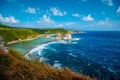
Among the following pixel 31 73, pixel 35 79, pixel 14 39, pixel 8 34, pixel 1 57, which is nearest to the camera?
pixel 35 79

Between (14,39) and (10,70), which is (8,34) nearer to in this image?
(14,39)

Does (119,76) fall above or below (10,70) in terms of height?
below

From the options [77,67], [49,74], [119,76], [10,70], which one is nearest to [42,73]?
[49,74]

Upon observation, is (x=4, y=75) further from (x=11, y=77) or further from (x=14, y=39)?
(x=14, y=39)

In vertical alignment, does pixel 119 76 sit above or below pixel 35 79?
below

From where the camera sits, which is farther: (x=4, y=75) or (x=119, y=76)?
(x=119, y=76)

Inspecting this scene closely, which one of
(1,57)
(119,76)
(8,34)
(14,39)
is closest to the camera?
(1,57)

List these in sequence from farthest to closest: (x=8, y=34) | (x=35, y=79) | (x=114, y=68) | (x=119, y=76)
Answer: (x=8, y=34) → (x=114, y=68) → (x=119, y=76) → (x=35, y=79)

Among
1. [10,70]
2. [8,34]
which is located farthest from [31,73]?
[8,34]

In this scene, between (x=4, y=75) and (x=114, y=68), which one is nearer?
(x=4, y=75)
